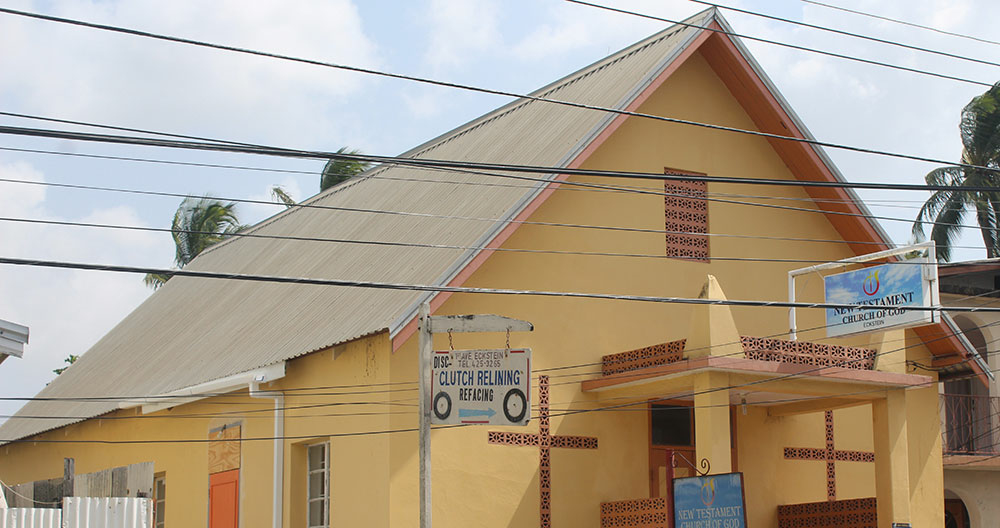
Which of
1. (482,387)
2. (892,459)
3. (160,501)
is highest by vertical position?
(482,387)

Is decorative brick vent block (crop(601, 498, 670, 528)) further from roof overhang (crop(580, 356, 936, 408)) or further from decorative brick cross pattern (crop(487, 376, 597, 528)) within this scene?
roof overhang (crop(580, 356, 936, 408))

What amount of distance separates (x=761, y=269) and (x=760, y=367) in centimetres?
399

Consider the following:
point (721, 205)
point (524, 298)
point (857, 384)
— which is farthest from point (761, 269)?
point (524, 298)

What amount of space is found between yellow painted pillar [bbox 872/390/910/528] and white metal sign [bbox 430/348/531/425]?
684 cm

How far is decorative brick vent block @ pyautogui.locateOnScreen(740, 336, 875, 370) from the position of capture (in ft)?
50.0

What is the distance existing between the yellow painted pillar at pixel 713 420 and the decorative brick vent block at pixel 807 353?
0.52 m

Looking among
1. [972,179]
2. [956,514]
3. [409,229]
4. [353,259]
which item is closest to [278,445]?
[353,259]

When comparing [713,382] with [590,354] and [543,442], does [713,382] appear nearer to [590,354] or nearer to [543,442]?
[590,354]

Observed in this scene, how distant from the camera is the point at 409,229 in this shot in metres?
18.0

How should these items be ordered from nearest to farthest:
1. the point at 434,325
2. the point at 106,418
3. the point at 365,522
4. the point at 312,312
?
the point at 434,325
the point at 365,522
the point at 312,312
the point at 106,418

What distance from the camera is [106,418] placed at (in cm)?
2172

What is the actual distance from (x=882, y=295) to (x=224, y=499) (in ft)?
31.1

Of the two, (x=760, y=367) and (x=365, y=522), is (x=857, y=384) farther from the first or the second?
(x=365, y=522)

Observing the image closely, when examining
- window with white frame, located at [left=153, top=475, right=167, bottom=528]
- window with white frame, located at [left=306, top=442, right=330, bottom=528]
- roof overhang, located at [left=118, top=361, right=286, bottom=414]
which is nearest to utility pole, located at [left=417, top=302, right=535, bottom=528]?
roof overhang, located at [left=118, top=361, right=286, bottom=414]
